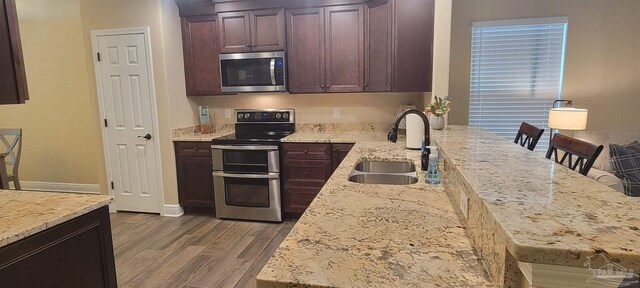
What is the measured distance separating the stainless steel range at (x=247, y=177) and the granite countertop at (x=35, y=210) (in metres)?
1.89

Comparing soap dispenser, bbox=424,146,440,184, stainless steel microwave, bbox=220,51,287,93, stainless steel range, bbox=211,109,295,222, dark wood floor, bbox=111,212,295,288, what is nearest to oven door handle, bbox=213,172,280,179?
stainless steel range, bbox=211,109,295,222

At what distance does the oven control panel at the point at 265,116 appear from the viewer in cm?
400

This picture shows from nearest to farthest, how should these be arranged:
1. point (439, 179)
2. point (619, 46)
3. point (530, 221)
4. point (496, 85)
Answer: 1. point (530, 221)
2. point (439, 179)
3. point (619, 46)
4. point (496, 85)

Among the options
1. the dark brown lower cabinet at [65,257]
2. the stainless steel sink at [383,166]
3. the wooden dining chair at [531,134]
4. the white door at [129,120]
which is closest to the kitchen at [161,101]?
the white door at [129,120]

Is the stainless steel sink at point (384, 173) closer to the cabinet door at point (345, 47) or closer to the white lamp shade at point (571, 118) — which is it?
the cabinet door at point (345, 47)

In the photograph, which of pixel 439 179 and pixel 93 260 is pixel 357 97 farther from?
pixel 93 260

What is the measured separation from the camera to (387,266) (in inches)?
36.4

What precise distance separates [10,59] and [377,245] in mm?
1583

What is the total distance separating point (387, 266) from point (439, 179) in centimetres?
94

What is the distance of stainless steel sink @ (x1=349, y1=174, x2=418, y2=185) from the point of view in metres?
2.02

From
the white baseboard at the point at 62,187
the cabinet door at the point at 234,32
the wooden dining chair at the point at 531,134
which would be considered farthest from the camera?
the white baseboard at the point at 62,187

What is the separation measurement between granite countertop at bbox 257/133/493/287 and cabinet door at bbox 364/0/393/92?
200cm

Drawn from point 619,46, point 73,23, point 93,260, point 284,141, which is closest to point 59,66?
point 73,23

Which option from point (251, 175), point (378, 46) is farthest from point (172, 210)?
point (378, 46)
